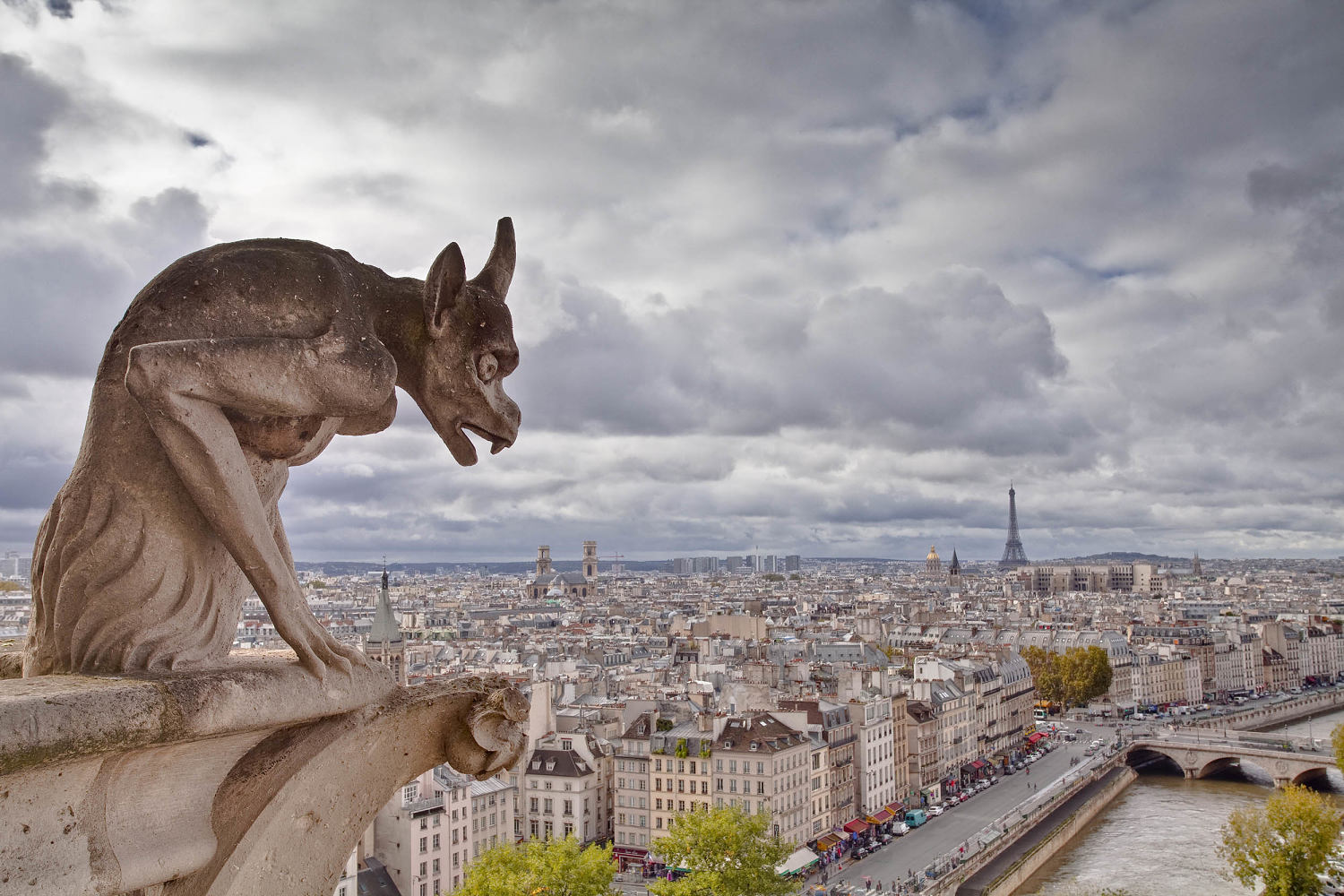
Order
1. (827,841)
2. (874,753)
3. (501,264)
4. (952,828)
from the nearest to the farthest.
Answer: (501,264)
(827,841)
(952,828)
(874,753)

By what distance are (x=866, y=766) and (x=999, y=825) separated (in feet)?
18.8

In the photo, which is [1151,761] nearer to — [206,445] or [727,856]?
[727,856]

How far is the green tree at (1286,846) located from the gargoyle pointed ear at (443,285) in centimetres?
3389

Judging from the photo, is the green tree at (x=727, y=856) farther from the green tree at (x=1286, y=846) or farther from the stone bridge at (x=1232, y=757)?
the stone bridge at (x=1232, y=757)

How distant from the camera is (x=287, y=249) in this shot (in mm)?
3699

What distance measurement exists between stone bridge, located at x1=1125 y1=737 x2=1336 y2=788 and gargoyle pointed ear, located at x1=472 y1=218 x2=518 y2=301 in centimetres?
5524

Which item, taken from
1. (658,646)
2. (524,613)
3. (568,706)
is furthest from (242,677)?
(524,613)

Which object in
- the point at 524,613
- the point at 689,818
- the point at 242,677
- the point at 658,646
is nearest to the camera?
the point at 242,677

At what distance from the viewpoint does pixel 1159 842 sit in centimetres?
4181

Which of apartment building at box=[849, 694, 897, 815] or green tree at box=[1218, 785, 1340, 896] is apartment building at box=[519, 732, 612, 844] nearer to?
apartment building at box=[849, 694, 897, 815]

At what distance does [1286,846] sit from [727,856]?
16.5 m

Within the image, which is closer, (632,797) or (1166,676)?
(632,797)

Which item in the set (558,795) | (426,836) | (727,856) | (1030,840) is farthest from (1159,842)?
(426,836)

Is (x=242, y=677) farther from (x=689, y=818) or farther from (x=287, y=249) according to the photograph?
(x=689, y=818)
